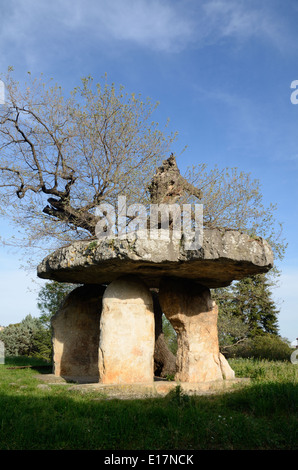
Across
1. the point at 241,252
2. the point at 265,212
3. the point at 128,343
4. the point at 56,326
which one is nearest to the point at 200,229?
the point at 241,252

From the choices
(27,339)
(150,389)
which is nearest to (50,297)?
(27,339)

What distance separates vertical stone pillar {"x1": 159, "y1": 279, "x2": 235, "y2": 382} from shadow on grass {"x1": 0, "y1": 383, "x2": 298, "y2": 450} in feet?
9.18

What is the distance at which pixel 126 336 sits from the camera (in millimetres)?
8969

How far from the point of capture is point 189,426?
5090 millimetres

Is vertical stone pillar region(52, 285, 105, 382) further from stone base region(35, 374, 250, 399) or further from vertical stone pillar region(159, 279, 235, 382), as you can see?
stone base region(35, 374, 250, 399)

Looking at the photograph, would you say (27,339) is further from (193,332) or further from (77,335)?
(193,332)

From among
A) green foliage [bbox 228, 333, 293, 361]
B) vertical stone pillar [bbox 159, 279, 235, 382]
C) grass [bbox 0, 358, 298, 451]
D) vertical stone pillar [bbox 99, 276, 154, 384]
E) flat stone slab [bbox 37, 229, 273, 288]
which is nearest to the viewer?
grass [bbox 0, 358, 298, 451]

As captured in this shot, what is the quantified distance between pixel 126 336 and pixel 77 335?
10.0ft

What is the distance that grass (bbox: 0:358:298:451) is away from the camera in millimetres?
4691

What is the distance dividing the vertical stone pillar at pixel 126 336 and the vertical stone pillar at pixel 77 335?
2689 millimetres

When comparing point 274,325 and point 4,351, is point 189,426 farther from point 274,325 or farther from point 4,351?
point 274,325
